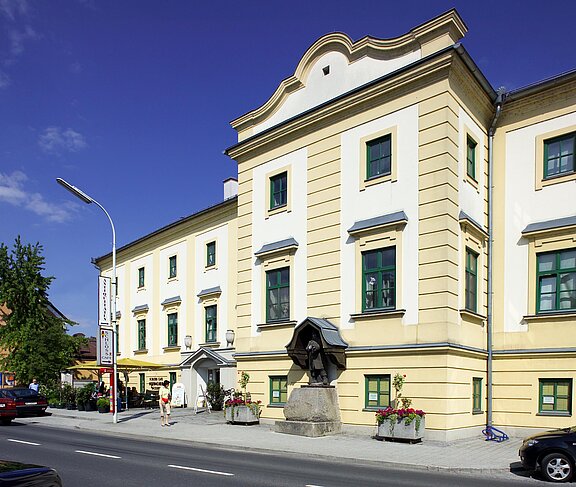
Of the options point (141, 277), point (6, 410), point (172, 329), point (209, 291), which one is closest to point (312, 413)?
point (209, 291)

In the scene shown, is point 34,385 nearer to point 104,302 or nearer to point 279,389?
point 104,302

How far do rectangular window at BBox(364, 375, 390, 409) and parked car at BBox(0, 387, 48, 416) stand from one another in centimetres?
1634

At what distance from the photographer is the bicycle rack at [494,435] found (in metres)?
17.3

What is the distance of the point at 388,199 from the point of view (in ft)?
61.7

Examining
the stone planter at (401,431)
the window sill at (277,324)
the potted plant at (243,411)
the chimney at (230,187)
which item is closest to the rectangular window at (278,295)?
the window sill at (277,324)

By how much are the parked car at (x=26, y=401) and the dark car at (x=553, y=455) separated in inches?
869

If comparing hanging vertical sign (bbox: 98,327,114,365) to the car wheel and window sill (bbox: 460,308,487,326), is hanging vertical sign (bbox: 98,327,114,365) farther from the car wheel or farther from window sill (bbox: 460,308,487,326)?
the car wheel

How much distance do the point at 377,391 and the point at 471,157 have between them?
27.6ft

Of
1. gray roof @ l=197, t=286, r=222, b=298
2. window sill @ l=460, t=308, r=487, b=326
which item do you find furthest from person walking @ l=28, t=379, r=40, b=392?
window sill @ l=460, t=308, r=487, b=326

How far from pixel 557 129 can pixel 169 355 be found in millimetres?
23770

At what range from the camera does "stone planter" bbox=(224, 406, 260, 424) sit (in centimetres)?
2095

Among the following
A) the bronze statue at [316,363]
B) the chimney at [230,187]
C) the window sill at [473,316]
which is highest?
the chimney at [230,187]

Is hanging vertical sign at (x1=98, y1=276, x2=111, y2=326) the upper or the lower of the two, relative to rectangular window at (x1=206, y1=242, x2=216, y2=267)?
lower

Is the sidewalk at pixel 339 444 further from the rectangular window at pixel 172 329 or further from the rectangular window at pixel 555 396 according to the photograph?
the rectangular window at pixel 172 329
